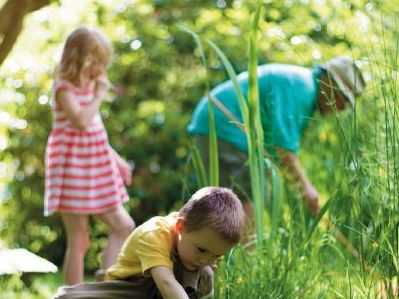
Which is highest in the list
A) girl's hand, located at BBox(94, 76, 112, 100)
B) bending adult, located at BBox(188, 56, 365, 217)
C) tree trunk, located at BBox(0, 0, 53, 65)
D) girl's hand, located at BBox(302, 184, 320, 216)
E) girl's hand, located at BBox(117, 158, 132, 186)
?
tree trunk, located at BBox(0, 0, 53, 65)

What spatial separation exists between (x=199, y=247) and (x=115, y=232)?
1.56 m

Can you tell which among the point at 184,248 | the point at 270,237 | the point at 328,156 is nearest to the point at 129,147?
the point at 328,156

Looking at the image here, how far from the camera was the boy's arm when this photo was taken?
259cm

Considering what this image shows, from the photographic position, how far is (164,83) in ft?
22.8

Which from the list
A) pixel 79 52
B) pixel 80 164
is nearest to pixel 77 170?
pixel 80 164

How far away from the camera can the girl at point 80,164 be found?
4.11 m

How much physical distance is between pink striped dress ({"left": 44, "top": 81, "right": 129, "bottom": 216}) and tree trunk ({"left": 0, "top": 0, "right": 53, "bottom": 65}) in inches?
42.4

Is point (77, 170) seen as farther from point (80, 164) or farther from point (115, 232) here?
point (115, 232)

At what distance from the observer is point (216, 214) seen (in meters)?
2.63

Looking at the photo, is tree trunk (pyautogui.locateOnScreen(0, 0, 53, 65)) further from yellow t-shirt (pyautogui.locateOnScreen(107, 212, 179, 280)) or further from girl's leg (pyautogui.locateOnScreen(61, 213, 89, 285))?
girl's leg (pyautogui.locateOnScreen(61, 213, 89, 285))

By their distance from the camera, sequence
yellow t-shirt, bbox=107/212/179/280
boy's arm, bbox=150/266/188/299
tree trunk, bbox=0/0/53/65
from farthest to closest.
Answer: tree trunk, bbox=0/0/53/65
yellow t-shirt, bbox=107/212/179/280
boy's arm, bbox=150/266/188/299

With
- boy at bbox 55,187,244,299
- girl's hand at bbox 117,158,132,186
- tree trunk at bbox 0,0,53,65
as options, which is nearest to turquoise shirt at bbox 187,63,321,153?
girl's hand at bbox 117,158,132,186

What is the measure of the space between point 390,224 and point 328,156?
1794 millimetres

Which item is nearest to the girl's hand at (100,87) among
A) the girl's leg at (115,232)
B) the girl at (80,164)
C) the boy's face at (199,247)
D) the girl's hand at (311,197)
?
the girl at (80,164)
